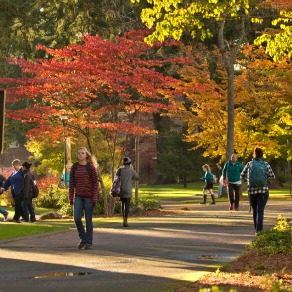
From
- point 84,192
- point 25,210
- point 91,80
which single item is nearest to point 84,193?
point 84,192

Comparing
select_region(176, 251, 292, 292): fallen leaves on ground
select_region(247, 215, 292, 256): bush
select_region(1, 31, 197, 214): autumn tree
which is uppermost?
select_region(1, 31, 197, 214): autumn tree

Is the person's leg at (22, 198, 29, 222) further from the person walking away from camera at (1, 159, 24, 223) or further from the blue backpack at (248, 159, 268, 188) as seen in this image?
the blue backpack at (248, 159, 268, 188)

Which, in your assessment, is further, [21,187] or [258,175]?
[21,187]

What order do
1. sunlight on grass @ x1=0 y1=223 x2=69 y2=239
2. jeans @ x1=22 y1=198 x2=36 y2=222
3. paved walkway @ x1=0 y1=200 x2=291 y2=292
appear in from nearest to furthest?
paved walkway @ x1=0 y1=200 x2=291 y2=292 < sunlight on grass @ x1=0 y1=223 x2=69 y2=239 < jeans @ x1=22 y1=198 x2=36 y2=222

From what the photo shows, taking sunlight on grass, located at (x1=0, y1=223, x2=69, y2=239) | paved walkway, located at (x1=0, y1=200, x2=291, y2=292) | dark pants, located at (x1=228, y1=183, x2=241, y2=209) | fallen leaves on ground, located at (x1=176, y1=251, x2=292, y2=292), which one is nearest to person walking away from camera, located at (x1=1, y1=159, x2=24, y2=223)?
sunlight on grass, located at (x1=0, y1=223, x2=69, y2=239)

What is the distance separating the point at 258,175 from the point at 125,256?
13.6 ft

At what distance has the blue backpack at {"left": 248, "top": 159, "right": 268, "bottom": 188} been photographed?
1844 cm

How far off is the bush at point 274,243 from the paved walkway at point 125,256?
0.59 m

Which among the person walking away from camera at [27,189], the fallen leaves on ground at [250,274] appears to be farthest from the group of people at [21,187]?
the fallen leaves on ground at [250,274]

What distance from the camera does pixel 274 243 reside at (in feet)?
45.9

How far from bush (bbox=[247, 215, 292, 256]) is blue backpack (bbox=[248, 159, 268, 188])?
3.65 metres

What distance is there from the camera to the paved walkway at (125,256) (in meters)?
12.1

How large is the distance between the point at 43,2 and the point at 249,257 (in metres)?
32.6

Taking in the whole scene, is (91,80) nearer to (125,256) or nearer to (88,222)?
(88,222)
